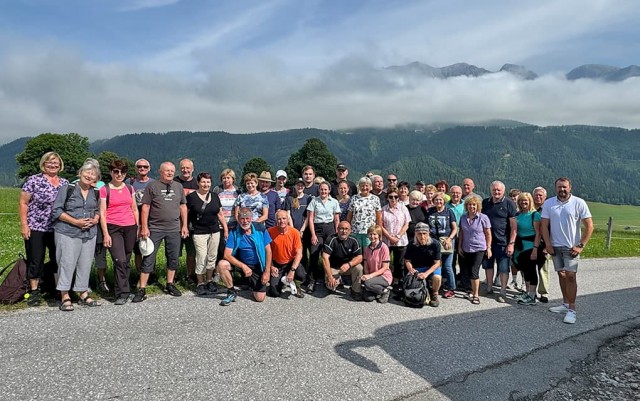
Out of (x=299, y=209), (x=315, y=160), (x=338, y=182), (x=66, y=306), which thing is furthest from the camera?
(x=315, y=160)

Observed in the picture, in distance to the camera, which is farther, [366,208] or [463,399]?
[366,208]

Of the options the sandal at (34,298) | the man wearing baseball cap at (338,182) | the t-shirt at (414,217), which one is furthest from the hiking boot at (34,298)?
the t-shirt at (414,217)

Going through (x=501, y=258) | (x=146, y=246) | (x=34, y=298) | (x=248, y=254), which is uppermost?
(x=146, y=246)

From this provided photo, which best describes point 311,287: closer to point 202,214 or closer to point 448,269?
point 202,214

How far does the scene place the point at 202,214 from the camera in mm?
7082

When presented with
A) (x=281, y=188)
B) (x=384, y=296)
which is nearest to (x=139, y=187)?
(x=281, y=188)

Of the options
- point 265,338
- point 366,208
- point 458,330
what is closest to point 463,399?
point 458,330

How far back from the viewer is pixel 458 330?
231 inches

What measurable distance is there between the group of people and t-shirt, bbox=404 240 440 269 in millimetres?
19

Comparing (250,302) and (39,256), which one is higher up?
(39,256)

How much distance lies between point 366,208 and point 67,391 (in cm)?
547

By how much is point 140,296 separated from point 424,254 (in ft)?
16.3

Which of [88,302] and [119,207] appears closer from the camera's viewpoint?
[88,302]

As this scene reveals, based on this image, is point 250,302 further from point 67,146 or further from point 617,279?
point 67,146
